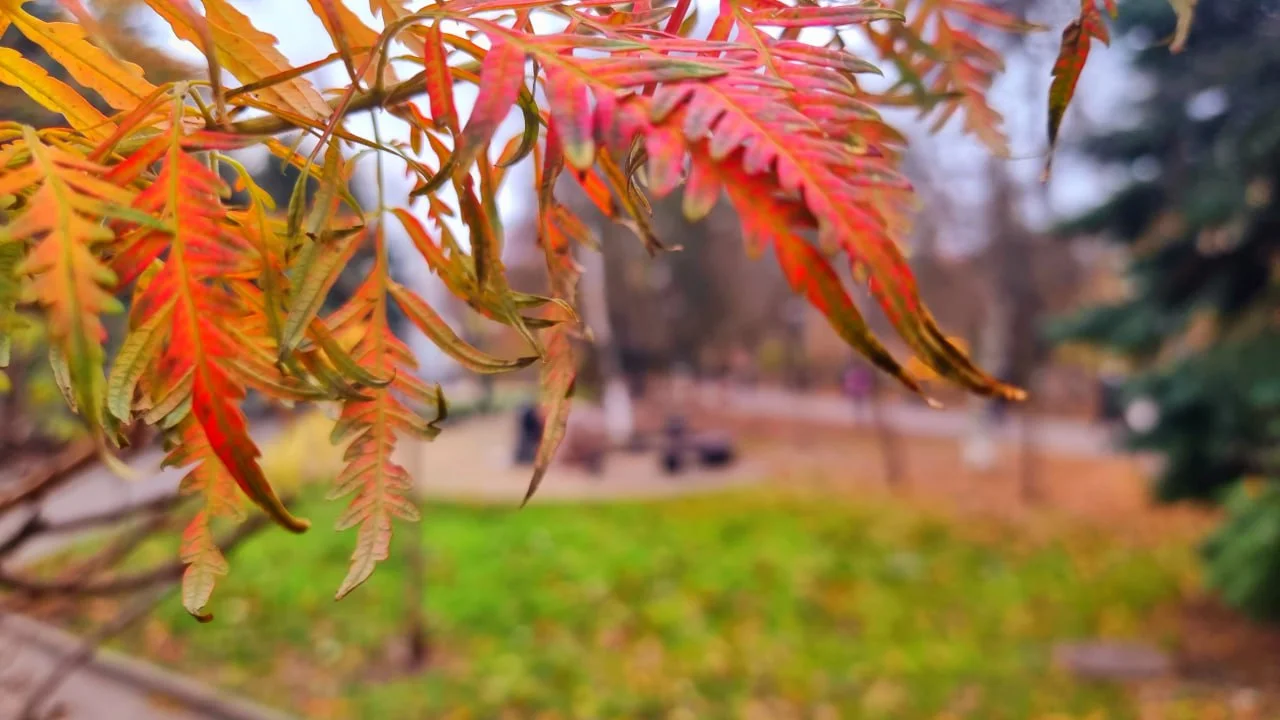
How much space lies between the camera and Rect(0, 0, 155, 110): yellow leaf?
1.39ft

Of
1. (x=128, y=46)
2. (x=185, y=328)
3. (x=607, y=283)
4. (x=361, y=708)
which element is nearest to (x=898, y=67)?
(x=185, y=328)

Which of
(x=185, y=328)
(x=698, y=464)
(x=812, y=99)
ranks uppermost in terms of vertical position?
(x=812, y=99)

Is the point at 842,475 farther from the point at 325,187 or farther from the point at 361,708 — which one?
the point at 325,187

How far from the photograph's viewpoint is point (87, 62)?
16.7 inches

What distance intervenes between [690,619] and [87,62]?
4.91m

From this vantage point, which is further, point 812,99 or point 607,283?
point 607,283

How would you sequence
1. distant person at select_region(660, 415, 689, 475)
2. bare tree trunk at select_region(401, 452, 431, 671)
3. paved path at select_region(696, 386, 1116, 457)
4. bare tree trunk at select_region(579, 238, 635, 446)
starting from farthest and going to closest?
1. paved path at select_region(696, 386, 1116, 457)
2. bare tree trunk at select_region(579, 238, 635, 446)
3. distant person at select_region(660, 415, 689, 475)
4. bare tree trunk at select_region(401, 452, 431, 671)

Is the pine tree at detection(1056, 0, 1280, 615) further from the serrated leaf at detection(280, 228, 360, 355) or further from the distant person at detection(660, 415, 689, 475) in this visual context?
the serrated leaf at detection(280, 228, 360, 355)

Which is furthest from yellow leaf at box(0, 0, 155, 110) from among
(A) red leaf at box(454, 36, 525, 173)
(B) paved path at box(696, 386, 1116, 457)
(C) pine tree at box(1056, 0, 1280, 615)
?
(B) paved path at box(696, 386, 1116, 457)

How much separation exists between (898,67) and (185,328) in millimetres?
472

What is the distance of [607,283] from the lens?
15.3 metres

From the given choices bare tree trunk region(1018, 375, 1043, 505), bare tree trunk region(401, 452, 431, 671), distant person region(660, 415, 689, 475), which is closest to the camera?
bare tree trunk region(401, 452, 431, 671)

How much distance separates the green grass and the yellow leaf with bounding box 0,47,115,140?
12.9 feet

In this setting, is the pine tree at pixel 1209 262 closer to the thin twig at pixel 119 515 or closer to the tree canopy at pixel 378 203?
the thin twig at pixel 119 515
